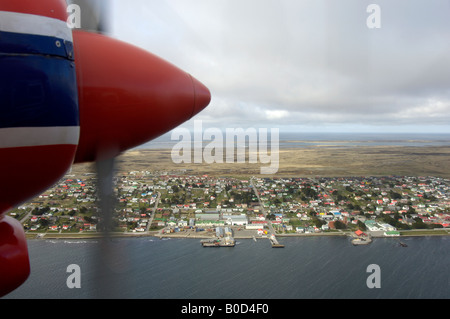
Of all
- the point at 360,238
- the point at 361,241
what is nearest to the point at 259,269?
the point at 361,241

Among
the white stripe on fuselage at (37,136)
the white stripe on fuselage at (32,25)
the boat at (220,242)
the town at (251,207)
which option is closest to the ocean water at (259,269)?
the boat at (220,242)

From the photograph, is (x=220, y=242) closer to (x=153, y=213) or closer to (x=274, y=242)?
(x=274, y=242)

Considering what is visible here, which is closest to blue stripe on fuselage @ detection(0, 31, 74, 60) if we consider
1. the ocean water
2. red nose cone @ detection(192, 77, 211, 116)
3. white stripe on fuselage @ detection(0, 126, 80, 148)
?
white stripe on fuselage @ detection(0, 126, 80, 148)

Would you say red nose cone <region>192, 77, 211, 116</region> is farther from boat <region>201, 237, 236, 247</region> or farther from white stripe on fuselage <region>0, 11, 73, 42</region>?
boat <region>201, 237, 236, 247</region>

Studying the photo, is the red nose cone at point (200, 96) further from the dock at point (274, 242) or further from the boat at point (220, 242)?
the dock at point (274, 242)

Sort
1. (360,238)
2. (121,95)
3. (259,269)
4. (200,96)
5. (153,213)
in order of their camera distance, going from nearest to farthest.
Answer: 1. (121,95)
2. (200,96)
3. (259,269)
4. (360,238)
5. (153,213)

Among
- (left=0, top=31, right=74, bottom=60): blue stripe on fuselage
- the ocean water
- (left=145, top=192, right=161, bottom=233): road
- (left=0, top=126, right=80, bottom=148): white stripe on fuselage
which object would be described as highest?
(left=0, top=31, right=74, bottom=60): blue stripe on fuselage
